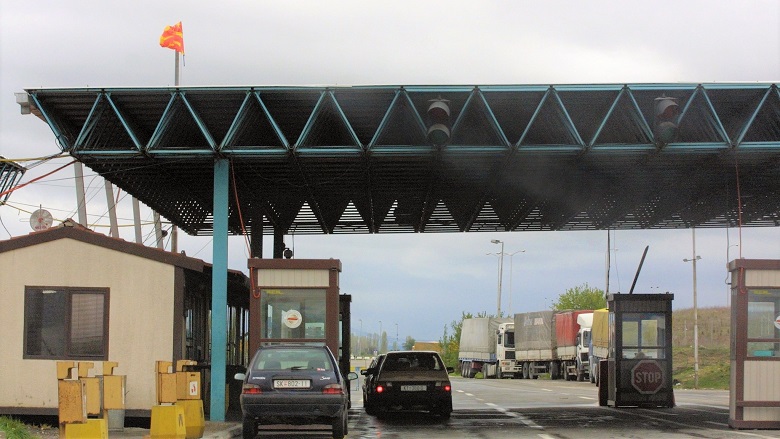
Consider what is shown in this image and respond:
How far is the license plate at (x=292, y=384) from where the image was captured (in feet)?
56.3

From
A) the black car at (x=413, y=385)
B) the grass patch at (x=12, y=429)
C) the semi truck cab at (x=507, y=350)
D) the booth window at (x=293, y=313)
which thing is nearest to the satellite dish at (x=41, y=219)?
the black car at (x=413, y=385)

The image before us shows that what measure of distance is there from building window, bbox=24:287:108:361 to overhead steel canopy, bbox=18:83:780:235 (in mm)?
3205

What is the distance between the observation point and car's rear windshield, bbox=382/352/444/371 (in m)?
24.5

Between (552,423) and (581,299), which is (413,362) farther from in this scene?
(581,299)

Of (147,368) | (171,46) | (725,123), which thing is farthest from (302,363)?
(171,46)

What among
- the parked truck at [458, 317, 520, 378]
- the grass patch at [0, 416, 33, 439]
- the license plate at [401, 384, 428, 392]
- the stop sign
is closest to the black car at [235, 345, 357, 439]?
the grass patch at [0, 416, 33, 439]

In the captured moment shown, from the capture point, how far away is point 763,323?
818 inches

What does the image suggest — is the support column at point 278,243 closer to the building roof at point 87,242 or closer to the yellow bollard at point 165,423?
the building roof at point 87,242

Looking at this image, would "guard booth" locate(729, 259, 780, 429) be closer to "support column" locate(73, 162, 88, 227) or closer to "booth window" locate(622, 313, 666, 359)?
"booth window" locate(622, 313, 666, 359)

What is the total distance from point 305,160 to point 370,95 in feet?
6.55

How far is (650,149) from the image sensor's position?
22.4 meters

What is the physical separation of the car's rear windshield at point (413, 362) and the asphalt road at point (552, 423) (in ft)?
3.80

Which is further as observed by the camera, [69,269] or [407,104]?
[407,104]

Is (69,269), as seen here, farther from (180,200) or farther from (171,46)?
(171,46)
